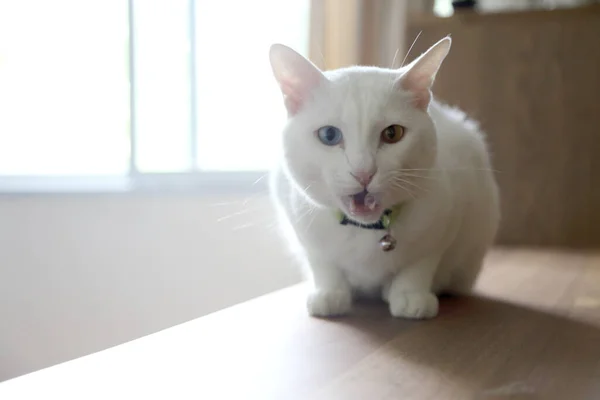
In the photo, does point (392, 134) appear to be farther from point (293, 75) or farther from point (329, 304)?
point (329, 304)

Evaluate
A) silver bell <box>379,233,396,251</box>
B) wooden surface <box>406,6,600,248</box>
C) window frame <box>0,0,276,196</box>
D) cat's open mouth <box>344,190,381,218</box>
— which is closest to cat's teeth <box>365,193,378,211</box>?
cat's open mouth <box>344,190,381,218</box>

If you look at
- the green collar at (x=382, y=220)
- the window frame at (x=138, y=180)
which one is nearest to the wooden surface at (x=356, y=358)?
the green collar at (x=382, y=220)

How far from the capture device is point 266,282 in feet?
6.54

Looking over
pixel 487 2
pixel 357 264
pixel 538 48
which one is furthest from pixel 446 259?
pixel 487 2

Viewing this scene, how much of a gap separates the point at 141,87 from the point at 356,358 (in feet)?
5.16

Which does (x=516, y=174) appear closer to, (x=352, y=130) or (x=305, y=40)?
(x=305, y=40)

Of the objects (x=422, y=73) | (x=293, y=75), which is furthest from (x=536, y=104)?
(x=293, y=75)

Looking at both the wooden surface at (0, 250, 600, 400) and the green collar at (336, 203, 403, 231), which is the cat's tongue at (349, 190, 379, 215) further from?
the wooden surface at (0, 250, 600, 400)

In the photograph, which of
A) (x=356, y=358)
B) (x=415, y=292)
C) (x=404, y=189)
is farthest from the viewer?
(x=415, y=292)

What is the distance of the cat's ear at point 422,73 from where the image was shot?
2.99 feet

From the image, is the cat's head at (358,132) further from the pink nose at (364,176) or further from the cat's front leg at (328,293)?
the cat's front leg at (328,293)

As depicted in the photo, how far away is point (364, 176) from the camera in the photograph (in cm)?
83

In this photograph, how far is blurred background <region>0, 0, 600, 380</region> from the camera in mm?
1730

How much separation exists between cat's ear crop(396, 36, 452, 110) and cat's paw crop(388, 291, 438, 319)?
305mm
